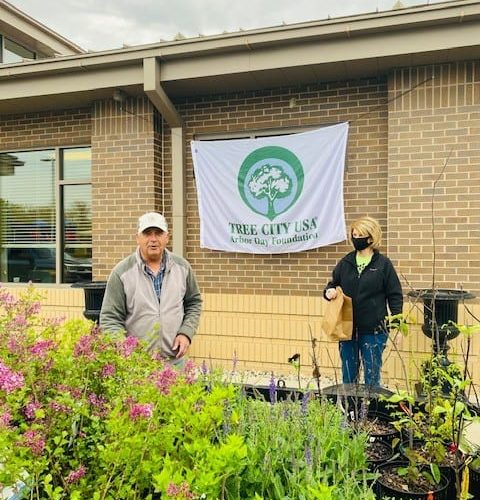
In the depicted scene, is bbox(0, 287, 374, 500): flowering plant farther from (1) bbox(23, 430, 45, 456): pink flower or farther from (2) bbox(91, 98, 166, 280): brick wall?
(2) bbox(91, 98, 166, 280): brick wall

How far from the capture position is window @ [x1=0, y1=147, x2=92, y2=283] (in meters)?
7.45

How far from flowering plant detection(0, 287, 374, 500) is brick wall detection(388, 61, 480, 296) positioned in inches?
149

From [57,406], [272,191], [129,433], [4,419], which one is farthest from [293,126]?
[4,419]

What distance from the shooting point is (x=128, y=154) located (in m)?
6.85

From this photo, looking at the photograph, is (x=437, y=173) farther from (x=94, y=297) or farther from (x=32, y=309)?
(x=32, y=309)

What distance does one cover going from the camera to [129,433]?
5.08 feet

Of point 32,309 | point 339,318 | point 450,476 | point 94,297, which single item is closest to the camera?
point 32,309

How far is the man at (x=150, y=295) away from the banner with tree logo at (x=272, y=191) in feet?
10.0

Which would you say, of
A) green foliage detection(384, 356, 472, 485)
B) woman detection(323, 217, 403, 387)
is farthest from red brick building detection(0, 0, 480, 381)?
green foliage detection(384, 356, 472, 485)

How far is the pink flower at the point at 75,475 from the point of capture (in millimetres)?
1617

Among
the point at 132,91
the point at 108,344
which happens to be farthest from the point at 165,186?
the point at 108,344

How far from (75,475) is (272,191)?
491 centimetres

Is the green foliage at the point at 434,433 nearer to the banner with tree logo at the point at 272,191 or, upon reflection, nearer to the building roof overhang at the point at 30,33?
the banner with tree logo at the point at 272,191

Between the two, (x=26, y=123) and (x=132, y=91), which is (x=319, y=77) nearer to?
(x=132, y=91)
